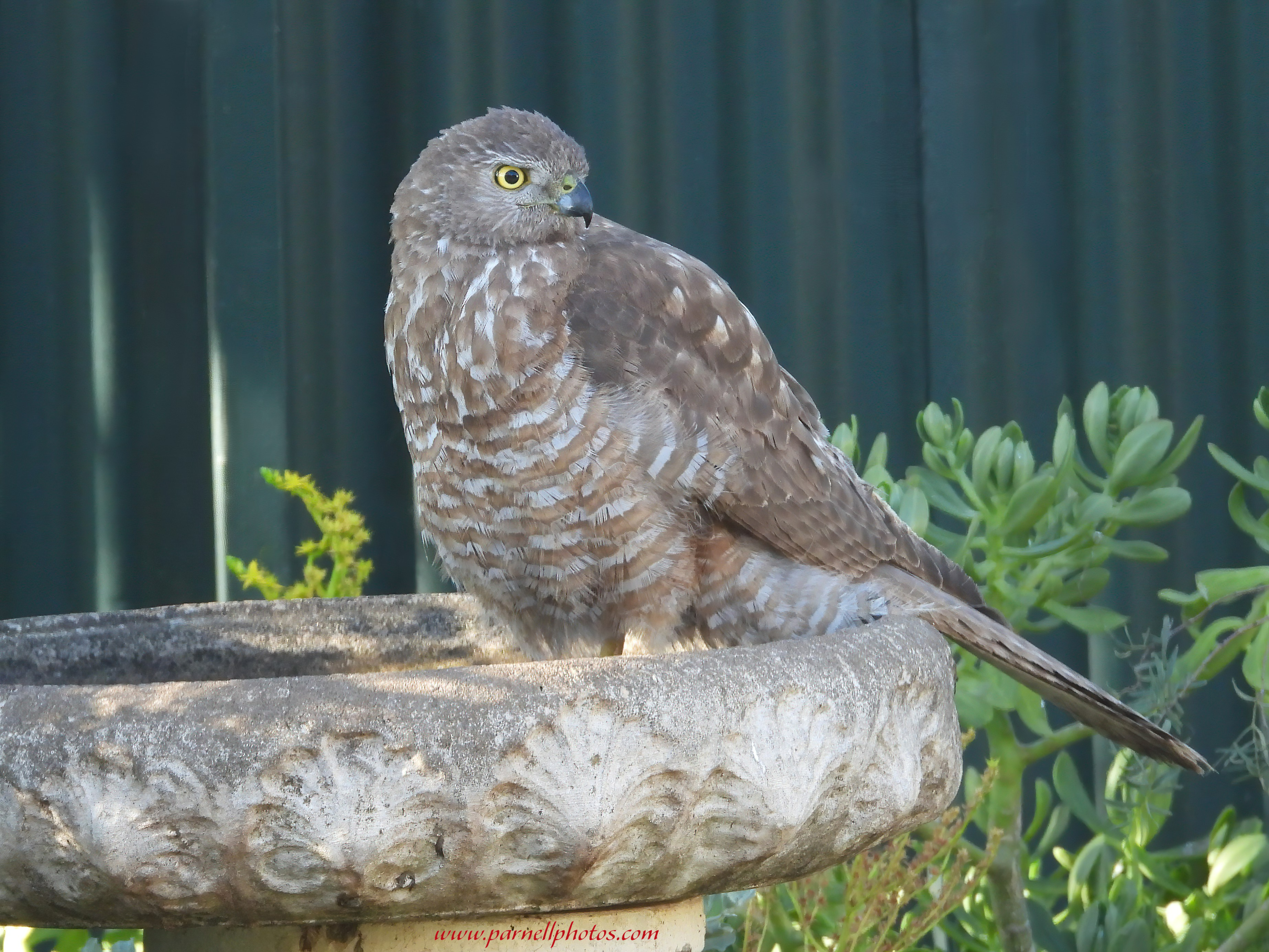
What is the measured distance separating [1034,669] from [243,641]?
1.32 metres

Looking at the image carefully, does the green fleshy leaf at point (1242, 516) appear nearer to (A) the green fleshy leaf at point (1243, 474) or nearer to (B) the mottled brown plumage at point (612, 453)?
(A) the green fleshy leaf at point (1243, 474)

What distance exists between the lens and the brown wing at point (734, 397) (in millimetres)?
2256

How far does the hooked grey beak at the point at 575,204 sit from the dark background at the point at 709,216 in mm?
1294

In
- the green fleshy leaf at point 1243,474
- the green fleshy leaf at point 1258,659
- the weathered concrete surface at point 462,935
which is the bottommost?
the weathered concrete surface at point 462,935

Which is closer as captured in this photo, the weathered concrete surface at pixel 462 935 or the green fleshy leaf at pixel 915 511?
the weathered concrete surface at pixel 462 935

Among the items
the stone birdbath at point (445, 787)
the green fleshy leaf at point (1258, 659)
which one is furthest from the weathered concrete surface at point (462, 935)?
the green fleshy leaf at point (1258, 659)

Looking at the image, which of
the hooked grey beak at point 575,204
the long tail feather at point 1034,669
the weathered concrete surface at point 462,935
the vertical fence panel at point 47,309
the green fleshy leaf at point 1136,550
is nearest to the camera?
the weathered concrete surface at point 462,935

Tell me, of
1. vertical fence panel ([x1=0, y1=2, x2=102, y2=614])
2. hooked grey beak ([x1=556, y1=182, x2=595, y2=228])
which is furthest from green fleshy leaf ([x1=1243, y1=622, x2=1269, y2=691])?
vertical fence panel ([x1=0, y1=2, x2=102, y2=614])

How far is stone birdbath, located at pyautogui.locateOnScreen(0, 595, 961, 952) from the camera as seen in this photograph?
139 cm

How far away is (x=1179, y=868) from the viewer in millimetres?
3336

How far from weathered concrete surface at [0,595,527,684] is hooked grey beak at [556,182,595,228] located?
0.74 m

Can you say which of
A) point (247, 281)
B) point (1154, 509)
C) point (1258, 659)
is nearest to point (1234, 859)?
point (1258, 659)

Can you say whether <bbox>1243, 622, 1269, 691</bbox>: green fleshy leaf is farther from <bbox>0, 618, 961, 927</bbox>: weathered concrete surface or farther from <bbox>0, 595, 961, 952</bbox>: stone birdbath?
<bbox>0, 618, 961, 927</bbox>: weathered concrete surface

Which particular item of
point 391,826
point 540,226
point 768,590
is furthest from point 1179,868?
point 391,826
